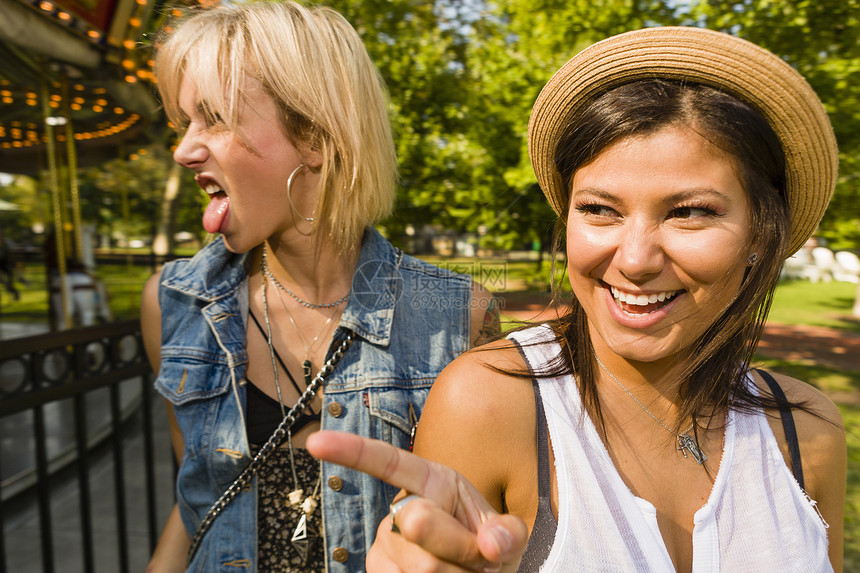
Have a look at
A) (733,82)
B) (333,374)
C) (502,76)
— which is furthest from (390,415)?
(502,76)

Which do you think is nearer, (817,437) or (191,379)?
(817,437)

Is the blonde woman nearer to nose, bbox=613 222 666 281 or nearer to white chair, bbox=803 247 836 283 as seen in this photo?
nose, bbox=613 222 666 281

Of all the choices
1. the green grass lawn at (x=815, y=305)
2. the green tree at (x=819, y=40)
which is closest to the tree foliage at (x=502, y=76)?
the green tree at (x=819, y=40)

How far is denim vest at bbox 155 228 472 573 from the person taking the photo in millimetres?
1668

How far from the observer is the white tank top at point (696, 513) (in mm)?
1185

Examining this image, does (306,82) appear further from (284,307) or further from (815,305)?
(815,305)

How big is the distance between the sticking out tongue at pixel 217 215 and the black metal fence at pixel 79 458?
1261mm

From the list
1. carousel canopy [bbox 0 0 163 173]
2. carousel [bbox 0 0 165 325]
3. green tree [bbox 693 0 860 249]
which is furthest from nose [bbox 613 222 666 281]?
green tree [bbox 693 0 860 249]

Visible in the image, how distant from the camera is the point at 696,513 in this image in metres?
1.28

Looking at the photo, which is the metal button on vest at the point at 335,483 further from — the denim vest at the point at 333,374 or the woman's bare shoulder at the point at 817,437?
the woman's bare shoulder at the point at 817,437

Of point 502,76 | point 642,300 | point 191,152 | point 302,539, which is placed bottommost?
point 302,539

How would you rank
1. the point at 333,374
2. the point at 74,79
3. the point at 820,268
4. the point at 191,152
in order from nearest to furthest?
the point at 191,152 < the point at 333,374 < the point at 74,79 < the point at 820,268

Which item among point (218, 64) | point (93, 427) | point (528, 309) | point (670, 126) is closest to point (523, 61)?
point (528, 309)

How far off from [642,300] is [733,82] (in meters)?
0.50
